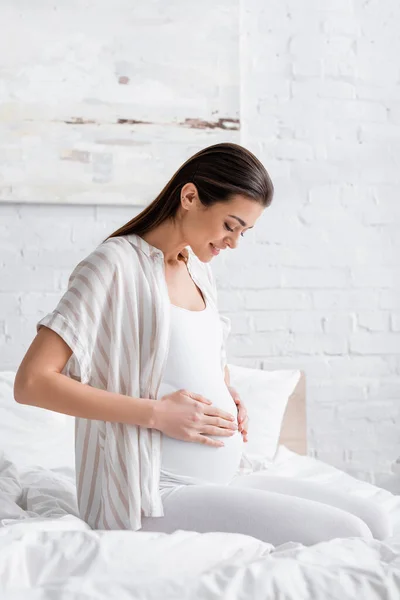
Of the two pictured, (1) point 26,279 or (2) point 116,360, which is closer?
(2) point 116,360

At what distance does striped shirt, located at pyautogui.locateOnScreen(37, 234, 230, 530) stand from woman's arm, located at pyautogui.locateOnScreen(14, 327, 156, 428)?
32 mm

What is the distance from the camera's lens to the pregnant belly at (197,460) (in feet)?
4.91

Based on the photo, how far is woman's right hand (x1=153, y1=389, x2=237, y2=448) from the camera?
143cm

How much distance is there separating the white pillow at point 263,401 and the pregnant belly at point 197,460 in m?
0.74

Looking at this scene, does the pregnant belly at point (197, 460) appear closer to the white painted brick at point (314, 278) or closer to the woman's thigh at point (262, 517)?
the woman's thigh at point (262, 517)

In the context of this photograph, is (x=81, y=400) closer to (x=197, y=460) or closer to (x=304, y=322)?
(x=197, y=460)

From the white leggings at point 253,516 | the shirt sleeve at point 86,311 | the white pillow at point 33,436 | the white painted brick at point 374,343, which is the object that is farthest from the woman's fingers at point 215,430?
the white painted brick at point 374,343

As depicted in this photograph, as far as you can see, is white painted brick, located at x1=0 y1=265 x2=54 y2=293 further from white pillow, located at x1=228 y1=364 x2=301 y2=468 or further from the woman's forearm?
the woman's forearm

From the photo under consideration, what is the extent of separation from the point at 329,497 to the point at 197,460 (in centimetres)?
32

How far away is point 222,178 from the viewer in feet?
5.05

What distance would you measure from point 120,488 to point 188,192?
0.60 meters

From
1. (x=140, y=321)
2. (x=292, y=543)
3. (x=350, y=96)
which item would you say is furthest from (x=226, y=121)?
(x=292, y=543)

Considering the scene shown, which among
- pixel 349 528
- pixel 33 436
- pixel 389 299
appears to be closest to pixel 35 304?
pixel 33 436

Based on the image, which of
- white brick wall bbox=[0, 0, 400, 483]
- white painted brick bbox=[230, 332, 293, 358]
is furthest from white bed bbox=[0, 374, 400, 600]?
white brick wall bbox=[0, 0, 400, 483]
